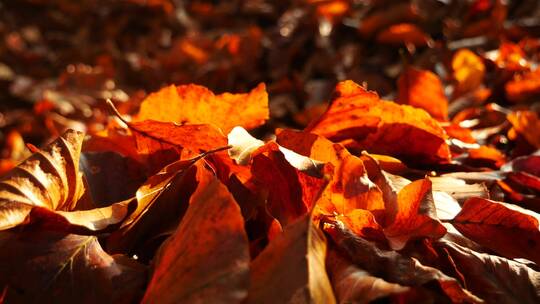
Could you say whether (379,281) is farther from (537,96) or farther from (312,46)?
(312,46)

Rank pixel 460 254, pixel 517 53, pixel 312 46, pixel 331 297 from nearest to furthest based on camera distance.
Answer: pixel 331 297 → pixel 460 254 → pixel 517 53 → pixel 312 46

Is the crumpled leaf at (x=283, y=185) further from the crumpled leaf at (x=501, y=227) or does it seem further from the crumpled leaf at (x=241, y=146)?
the crumpled leaf at (x=501, y=227)

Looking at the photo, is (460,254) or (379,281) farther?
(460,254)

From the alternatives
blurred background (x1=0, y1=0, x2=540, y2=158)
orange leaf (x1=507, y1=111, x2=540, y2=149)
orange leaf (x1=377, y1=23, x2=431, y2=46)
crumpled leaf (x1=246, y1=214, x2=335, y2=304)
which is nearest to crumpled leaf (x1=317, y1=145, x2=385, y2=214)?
crumpled leaf (x1=246, y1=214, x2=335, y2=304)

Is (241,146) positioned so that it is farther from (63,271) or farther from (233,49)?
(233,49)

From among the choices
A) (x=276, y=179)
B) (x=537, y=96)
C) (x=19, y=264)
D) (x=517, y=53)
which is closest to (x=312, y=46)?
(x=517, y=53)

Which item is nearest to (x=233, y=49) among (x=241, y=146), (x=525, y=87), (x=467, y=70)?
(x=467, y=70)

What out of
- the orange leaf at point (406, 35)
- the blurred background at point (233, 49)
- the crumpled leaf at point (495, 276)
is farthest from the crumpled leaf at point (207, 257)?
the orange leaf at point (406, 35)
